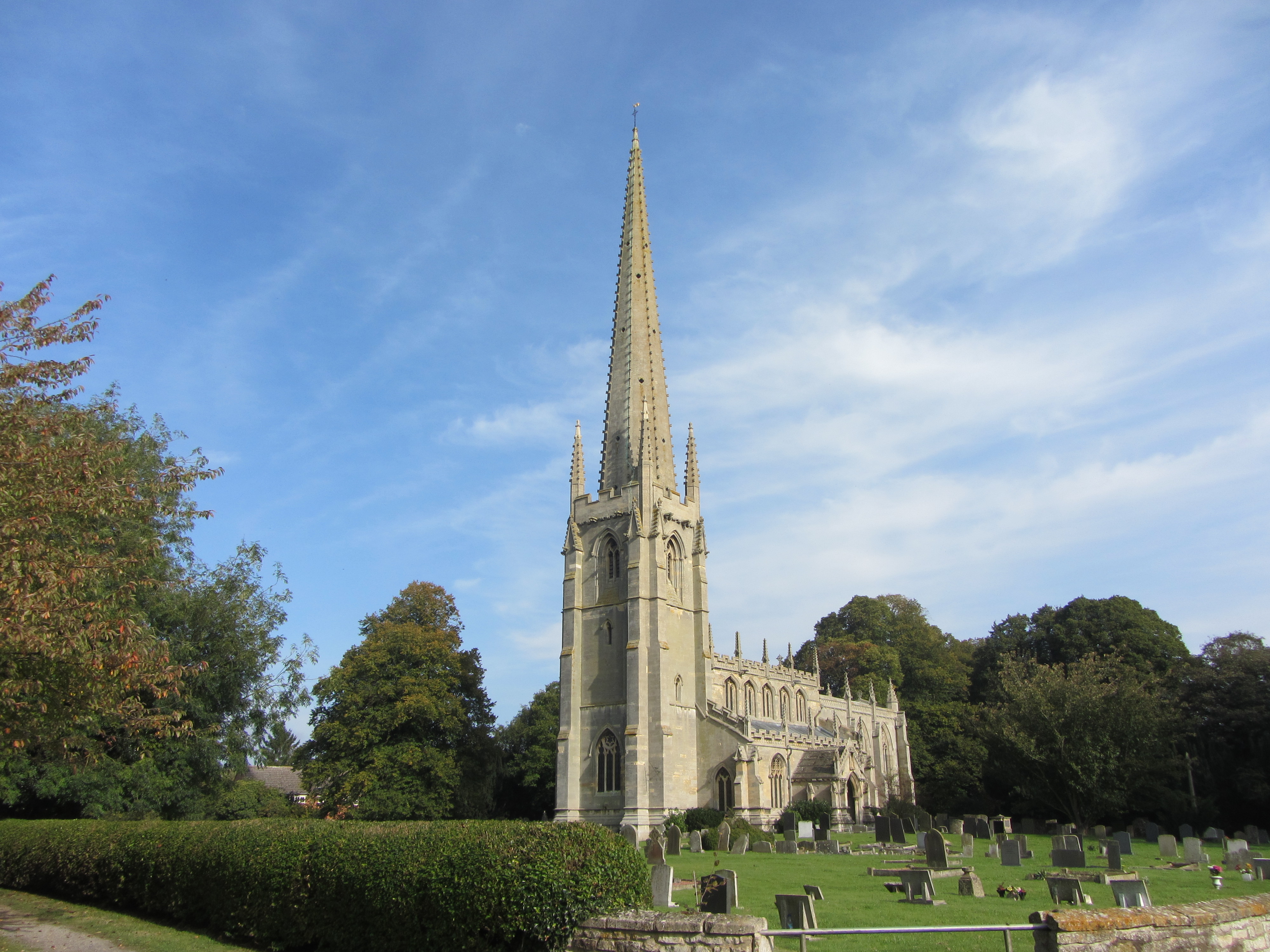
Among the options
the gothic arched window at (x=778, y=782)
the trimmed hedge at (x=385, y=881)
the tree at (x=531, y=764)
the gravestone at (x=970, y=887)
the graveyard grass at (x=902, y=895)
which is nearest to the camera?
the trimmed hedge at (x=385, y=881)

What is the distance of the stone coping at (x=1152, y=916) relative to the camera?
9.18m

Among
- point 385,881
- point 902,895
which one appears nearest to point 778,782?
point 902,895

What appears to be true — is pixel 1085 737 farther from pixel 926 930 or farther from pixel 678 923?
pixel 926 930

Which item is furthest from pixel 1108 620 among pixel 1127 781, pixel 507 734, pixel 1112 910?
pixel 1112 910

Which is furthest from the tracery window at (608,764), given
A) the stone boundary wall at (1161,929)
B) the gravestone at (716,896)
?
the stone boundary wall at (1161,929)

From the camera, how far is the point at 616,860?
1143cm

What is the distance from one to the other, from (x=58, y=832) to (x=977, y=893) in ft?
65.5

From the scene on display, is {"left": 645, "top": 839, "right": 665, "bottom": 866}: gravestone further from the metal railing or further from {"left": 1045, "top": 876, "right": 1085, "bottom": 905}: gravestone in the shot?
the metal railing

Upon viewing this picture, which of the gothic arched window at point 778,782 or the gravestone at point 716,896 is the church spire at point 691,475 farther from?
the gravestone at point 716,896

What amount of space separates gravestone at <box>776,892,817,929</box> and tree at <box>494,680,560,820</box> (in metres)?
37.1

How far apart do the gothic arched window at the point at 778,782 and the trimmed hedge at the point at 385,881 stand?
31.4 m

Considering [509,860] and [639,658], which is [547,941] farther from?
[639,658]

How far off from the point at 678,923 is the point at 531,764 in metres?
42.4

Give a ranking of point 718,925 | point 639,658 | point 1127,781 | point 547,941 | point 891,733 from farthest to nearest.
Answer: point 891,733
point 639,658
point 1127,781
point 547,941
point 718,925
